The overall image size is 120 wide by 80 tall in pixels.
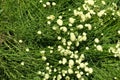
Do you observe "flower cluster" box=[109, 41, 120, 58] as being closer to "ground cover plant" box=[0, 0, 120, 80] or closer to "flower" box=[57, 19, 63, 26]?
"ground cover plant" box=[0, 0, 120, 80]

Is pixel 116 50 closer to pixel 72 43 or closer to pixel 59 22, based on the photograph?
pixel 72 43

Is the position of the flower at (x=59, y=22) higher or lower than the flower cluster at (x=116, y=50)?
higher

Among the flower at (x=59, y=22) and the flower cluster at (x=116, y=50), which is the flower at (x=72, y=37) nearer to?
the flower at (x=59, y=22)

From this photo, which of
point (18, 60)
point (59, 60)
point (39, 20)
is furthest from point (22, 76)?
point (39, 20)

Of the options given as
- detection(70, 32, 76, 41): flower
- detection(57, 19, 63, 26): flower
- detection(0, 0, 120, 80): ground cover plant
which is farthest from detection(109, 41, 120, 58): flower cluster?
detection(57, 19, 63, 26): flower

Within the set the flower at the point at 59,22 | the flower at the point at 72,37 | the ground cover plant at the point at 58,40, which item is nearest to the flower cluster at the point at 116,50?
the ground cover plant at the point at 58,40

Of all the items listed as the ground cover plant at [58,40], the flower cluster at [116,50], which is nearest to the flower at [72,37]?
the ground cover plant at [58,40]

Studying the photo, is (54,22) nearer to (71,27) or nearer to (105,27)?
(71,27)

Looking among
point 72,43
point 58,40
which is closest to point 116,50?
point 72,43
